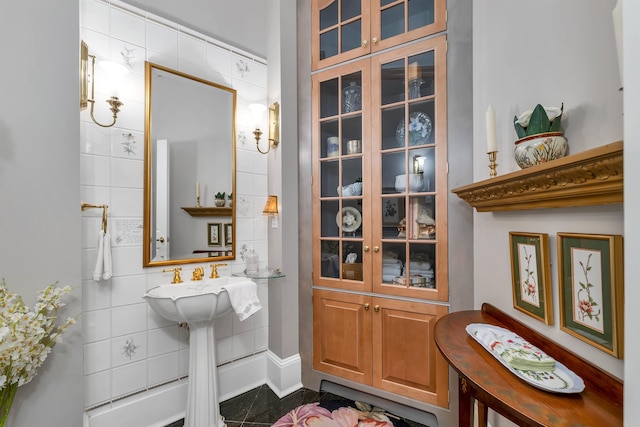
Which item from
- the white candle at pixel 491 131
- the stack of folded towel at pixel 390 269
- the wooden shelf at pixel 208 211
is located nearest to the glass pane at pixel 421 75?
the white candle at pixel 491 131

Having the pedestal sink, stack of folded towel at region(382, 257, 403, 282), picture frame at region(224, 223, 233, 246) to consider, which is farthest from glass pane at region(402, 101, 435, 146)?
the pedestal sink

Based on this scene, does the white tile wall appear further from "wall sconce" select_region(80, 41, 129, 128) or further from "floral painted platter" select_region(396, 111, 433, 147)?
"floral painted platter" select_region(396, 111, 433, 147)

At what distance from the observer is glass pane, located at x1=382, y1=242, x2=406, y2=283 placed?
1.85m

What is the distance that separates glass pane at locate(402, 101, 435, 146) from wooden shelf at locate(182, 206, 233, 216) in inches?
51.6

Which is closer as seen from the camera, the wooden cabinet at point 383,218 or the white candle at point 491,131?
the white candle at point 491,131

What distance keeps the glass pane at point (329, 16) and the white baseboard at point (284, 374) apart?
2.39 m

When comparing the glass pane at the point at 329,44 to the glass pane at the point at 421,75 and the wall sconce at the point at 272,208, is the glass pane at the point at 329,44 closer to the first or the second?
the glass pane at the point at 421,75

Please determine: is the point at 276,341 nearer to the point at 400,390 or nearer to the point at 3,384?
the point at 400,390

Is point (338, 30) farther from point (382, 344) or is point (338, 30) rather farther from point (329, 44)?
point (382, 344)

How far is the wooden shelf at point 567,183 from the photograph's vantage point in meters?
0.66

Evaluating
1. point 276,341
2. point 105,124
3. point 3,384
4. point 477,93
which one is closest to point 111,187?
point 105,124

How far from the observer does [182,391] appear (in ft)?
6.23

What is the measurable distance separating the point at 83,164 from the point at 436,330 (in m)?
1.91

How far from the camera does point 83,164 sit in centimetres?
157
